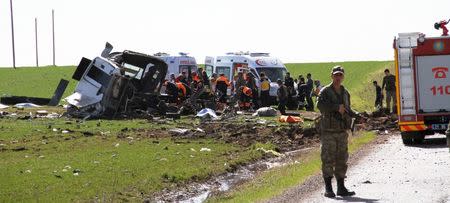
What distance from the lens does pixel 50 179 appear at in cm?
1717

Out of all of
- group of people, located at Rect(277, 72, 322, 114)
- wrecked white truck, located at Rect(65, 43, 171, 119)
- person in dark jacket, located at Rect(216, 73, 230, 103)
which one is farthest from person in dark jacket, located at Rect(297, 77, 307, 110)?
wrecked white truck, located at Rect(65, 43, 171, 119)

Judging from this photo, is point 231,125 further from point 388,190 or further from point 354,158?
point 388,190

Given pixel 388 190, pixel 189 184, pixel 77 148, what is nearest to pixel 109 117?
pixel 77 148

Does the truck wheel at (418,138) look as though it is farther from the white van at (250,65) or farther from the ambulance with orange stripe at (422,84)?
the white van at (250,65)

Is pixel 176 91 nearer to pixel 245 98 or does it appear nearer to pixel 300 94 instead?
pixel 245 98

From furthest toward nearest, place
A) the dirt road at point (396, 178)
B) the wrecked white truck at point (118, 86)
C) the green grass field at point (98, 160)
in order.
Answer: the wrecked white truck at point (118, 86), the green grass field at point (98, 160), the dirt road at point (396, 178)

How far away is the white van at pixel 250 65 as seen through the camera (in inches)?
1709

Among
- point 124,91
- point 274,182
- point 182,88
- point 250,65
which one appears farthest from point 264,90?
point 274,182

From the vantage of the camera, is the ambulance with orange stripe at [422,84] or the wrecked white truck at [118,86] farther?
the wrecked white truck at [118,86]

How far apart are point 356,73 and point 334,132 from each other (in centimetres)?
7187

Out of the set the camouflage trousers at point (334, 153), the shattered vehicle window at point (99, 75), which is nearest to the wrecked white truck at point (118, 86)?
the shattered vehicle window at point (99, 75)

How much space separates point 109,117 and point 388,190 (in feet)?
68.5

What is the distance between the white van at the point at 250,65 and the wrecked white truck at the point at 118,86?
7.32 metres

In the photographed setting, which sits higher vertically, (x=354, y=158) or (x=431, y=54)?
(x=431, y=54)
